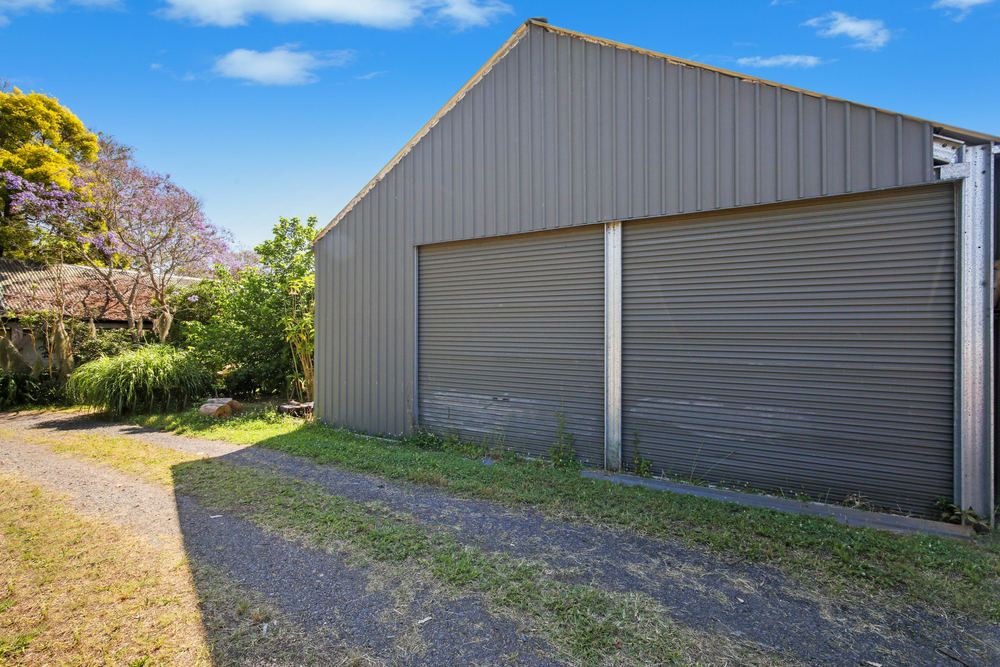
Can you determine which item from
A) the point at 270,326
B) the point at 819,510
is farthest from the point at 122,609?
the point at 270,326

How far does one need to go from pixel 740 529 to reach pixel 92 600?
13.7 feet

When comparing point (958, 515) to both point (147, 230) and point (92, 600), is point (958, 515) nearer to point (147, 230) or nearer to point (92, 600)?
point (92, 600)

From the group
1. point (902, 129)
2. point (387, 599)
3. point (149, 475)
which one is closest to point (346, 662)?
point (387, 599)

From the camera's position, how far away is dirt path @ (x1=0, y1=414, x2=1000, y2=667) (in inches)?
88.9

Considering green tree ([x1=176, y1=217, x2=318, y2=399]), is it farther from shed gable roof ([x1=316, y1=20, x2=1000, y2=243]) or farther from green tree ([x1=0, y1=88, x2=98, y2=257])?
green tree ([x1=0, y1=88, x2=98, y2=257])

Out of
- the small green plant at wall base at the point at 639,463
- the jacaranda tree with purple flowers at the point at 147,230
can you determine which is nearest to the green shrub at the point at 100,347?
the jacaranda tree with purple flowers at the point at 147,230

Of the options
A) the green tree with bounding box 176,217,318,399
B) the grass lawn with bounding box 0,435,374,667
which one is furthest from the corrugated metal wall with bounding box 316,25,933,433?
the grass lawn with bounding box 0,435,374,667

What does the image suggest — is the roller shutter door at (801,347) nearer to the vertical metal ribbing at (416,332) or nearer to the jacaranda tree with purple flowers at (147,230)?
the vertical metal ribbing at (416,332)

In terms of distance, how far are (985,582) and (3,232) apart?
26.7 m

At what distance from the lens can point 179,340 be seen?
1366 centimetres

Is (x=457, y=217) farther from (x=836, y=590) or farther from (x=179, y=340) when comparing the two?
(x=179, y=340)

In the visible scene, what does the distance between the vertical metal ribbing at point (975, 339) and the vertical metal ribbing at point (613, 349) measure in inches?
109

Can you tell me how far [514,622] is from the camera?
2.47 metres

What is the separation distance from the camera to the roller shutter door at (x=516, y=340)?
5.55m
